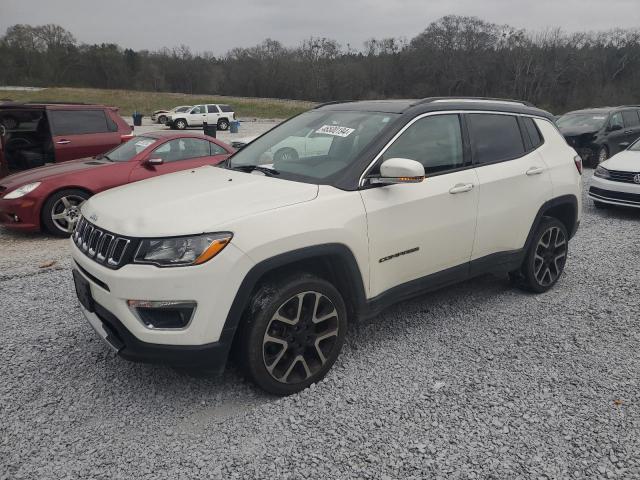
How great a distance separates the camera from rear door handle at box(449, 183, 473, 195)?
137 inches

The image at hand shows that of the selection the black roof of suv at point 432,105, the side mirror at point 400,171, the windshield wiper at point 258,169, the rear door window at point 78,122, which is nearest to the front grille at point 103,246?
the windshield wiper at point 258,169

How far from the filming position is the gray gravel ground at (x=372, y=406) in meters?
2.40

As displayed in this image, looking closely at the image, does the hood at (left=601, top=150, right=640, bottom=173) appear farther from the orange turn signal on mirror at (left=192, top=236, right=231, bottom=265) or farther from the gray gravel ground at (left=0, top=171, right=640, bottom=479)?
the orange turn signal on mirror at (left=192, top=236, right=231, bottom=265)

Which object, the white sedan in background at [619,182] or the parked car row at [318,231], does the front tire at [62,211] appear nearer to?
the parked car row at [318,231]

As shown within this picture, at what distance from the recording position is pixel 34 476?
2311mm

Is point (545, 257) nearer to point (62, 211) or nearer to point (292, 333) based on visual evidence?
point (292, 333)

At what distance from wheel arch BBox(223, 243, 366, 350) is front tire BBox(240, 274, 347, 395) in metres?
0.09

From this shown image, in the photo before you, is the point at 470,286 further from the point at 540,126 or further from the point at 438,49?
the point at 438,49

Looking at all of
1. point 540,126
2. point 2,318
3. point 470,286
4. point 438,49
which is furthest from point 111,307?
point 438,49

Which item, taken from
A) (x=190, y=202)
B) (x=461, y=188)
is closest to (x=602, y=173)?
(x=461, y=188)

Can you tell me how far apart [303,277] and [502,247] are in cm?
197

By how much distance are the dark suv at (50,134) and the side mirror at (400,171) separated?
23.8 ft

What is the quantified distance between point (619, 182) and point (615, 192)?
0.18 metres

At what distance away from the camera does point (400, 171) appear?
2.90 metres
